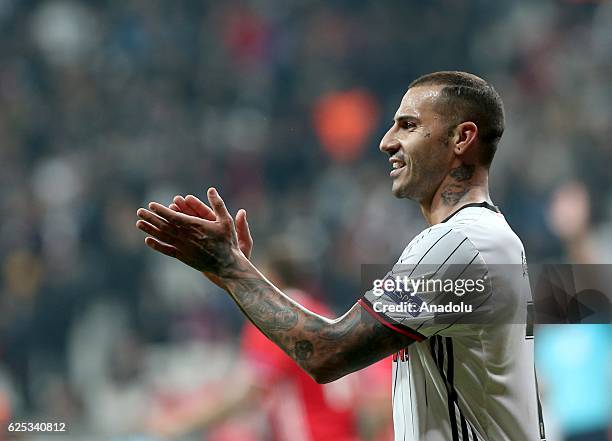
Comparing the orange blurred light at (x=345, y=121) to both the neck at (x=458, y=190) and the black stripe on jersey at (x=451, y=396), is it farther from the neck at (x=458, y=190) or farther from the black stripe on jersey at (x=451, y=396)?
the black stripe on jersey at (x=451, y=396)

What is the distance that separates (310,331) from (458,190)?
2.27 feet

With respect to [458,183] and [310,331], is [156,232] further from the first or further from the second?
[458,183]

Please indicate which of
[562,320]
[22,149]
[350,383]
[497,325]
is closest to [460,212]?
[497,325]

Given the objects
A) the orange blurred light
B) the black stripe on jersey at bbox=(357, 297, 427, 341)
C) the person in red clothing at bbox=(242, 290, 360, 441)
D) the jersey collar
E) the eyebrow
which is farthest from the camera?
the orange blurred light

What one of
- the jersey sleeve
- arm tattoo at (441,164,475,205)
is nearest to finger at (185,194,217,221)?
the jersey sleeve

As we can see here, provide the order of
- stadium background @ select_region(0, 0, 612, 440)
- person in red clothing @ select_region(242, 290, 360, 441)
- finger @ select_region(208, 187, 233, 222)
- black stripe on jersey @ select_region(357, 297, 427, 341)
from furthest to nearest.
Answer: stadium background @ select_region(0, 0, 612, 440) < person in red clothing @ select_region(242, 290, 360, 441) < finger @ select_region(208, 187, 233, 222) < black stripe on jersey @ select_region(357, 297, 427, 341)

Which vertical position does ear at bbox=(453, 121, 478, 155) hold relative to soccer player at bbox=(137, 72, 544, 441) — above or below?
above

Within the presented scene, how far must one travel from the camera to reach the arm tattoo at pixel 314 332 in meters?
2.79

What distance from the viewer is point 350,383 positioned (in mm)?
5406

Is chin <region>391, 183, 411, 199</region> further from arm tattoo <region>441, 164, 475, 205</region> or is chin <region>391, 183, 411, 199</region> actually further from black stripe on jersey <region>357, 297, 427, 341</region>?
black stripe on jersey <region>357, 297, 427, 341</region>

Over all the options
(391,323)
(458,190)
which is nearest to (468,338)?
(391,323)

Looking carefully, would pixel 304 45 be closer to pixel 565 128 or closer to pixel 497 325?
pixel 565 128

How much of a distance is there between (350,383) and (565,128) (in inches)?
257

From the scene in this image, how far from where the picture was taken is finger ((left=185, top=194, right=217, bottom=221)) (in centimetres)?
296
